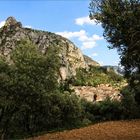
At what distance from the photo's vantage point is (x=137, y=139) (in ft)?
87.1

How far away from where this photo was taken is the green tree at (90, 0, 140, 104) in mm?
20766

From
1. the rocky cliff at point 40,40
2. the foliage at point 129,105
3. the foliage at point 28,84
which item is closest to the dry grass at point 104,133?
the foliage at point 28,84

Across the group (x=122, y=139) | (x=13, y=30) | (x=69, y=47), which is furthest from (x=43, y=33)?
(x=122, y=139)

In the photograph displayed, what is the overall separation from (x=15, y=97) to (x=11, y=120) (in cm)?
492

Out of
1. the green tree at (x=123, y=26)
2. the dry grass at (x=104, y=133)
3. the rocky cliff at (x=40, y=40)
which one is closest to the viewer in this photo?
the green tree at (x=123, y=26)

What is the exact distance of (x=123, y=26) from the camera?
835 inches

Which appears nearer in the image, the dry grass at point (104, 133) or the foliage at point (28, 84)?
the dry grass at point (104, 133)

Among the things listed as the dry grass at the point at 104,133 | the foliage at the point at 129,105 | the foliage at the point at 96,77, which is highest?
the foliage at the point at 96,77

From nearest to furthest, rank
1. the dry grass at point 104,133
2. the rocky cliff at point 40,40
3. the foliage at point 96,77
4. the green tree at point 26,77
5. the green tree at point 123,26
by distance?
the green tree at point 123,26
the dry grass at point 104,133
the green tree at point 26,77
the rocky cliff at point 40,40
the foliage at point 96,77

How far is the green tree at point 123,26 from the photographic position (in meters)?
20.8

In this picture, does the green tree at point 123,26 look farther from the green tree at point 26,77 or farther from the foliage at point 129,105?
the foliage at point 129,105

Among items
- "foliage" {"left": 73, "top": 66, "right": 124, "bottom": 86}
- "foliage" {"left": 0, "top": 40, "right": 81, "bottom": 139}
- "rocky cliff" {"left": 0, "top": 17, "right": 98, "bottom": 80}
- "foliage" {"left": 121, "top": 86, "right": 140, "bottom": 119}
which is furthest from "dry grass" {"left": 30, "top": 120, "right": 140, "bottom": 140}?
"foliage" {"left": 73, "top": 66, "right": 124, "bottom": 86}

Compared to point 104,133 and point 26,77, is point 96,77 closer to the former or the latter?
point 26,77

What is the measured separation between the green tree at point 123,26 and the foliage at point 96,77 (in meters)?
85.2
